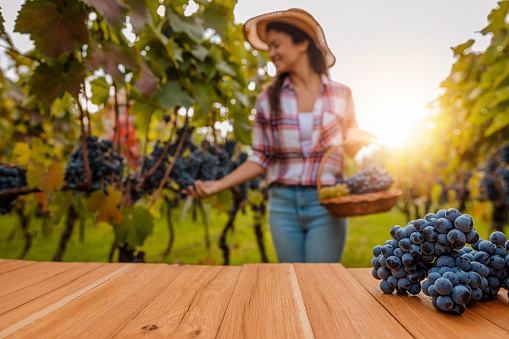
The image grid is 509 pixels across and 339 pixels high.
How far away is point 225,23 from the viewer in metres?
1.91

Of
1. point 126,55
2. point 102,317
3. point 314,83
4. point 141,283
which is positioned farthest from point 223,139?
point 102,317

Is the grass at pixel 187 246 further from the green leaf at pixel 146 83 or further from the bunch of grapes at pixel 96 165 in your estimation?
the green leaf at pixel 146 83

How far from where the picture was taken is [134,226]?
184 centimetres

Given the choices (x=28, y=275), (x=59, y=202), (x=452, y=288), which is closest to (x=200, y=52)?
(x=59, y=202)

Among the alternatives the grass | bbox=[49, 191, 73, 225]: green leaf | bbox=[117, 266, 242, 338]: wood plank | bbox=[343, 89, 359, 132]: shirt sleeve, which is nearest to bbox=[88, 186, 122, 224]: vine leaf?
bbox=[49, 191, 73, 225]: green leaf

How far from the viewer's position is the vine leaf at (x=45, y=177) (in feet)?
5.08

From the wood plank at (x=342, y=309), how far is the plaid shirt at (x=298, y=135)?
1.05 metres

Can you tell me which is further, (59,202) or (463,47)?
(463,47)

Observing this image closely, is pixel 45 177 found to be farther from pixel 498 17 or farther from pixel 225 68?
pixel 498 17

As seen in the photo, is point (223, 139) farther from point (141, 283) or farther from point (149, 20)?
point (141, 283)

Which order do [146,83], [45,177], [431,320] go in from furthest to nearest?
→ [45,177], [146,83], [431,320]

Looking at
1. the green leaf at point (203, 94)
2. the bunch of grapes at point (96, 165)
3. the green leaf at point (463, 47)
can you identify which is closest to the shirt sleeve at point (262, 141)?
the green leaf at point (203, 94)

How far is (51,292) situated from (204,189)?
1.26m

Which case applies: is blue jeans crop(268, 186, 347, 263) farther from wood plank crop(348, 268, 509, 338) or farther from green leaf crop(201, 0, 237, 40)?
wood plank crop(348, 268, 509, 338)
